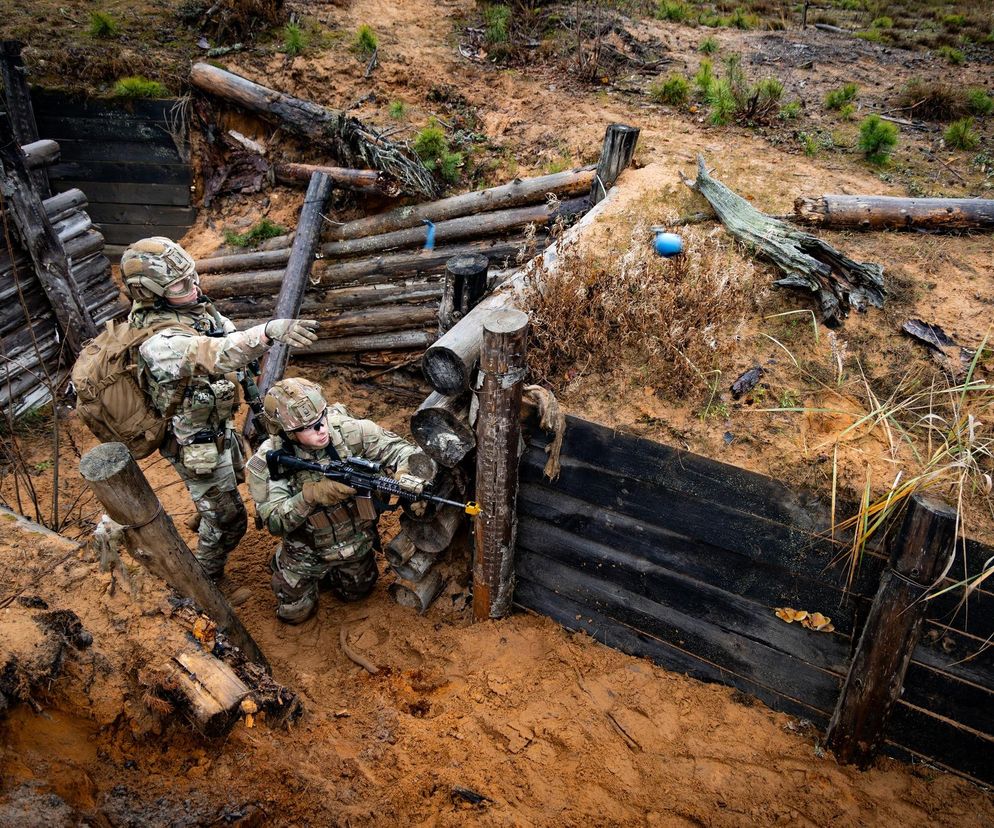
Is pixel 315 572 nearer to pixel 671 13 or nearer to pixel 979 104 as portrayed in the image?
pixel 979 104

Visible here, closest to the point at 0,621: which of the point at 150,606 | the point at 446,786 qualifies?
the point at 150,606

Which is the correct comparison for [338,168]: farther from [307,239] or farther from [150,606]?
[150,606]

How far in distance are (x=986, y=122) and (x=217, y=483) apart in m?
10.4

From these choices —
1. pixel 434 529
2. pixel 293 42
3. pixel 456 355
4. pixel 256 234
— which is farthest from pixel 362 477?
pixel 293 42

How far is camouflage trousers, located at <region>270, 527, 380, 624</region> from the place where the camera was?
4.54 metres

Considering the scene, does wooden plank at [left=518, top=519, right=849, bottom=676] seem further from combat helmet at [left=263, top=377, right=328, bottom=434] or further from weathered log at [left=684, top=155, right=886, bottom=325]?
weathered log at [left=684, top=155, right=886, bottom=325]

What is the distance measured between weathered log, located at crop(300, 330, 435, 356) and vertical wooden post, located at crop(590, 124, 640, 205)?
245 cm

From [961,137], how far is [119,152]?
10.6m

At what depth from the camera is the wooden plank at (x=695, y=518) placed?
3.42 meters

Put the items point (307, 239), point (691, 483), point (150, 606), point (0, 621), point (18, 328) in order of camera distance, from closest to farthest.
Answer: point (0, 621) < point (150, 606) < point (691, 483) < point (18, 328) < point (307, 239)

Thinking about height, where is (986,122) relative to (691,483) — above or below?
above

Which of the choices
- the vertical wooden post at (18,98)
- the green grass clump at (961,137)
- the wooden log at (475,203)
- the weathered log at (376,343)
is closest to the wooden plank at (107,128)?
the vertical wooden post at (18,98)

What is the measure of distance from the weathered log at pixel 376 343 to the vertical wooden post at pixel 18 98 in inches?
134

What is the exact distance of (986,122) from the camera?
27.8ft
